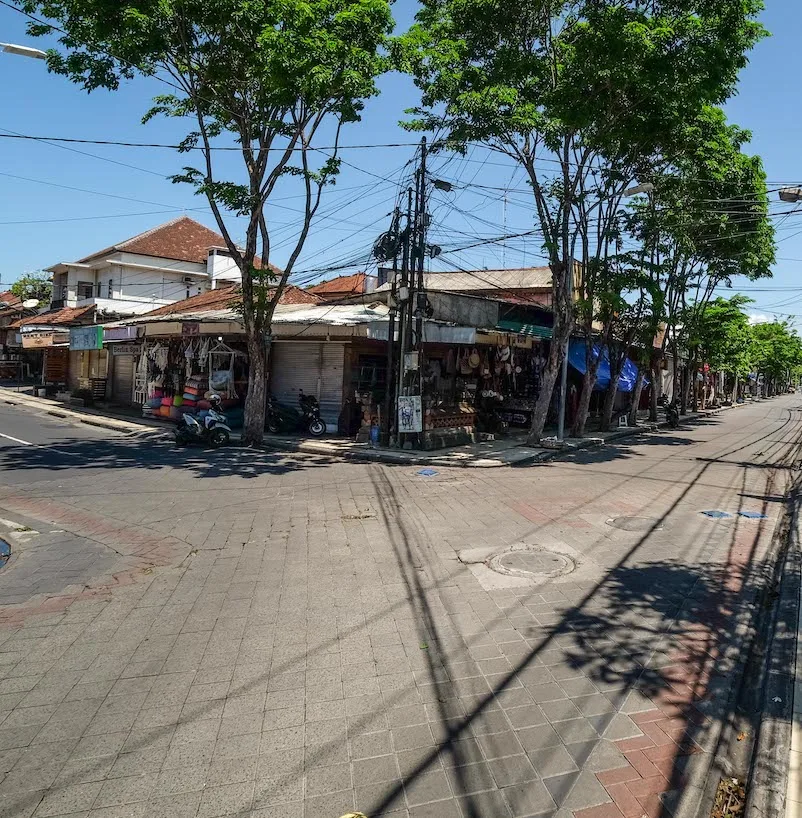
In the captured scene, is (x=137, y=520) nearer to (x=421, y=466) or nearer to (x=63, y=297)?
(x=421, y=466)

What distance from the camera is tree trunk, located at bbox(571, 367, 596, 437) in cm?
2048

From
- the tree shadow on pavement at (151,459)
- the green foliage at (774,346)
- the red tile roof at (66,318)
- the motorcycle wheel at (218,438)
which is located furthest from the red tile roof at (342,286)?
the green foliage at (774,346)

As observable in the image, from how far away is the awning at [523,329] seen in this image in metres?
20.2

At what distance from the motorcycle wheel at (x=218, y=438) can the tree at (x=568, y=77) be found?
920 cm

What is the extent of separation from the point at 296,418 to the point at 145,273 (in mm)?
21516

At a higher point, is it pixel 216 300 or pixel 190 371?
pixel 216 300

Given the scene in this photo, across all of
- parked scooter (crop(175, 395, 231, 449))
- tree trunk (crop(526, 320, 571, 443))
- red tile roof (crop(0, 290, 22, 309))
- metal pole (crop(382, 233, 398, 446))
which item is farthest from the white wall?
red tile roof (crop(0, 290, 22, 309))

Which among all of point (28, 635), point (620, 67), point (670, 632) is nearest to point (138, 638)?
point (28, 635)

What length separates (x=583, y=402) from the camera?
20734 millimetres

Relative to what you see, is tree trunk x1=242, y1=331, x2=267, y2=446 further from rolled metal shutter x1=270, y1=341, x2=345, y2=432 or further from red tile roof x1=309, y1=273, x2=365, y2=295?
red tile roof x1=309, y1=273, x2=365, y2=295

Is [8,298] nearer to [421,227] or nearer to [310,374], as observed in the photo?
[310,374]

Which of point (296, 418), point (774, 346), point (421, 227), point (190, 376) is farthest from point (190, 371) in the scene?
point (774, 346)

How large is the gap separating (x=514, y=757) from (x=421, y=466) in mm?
11130

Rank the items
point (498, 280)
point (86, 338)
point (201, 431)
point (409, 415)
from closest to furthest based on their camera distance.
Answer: point (409, 415)
point (201, 431)
point (86, 338)
point (498, 280)
